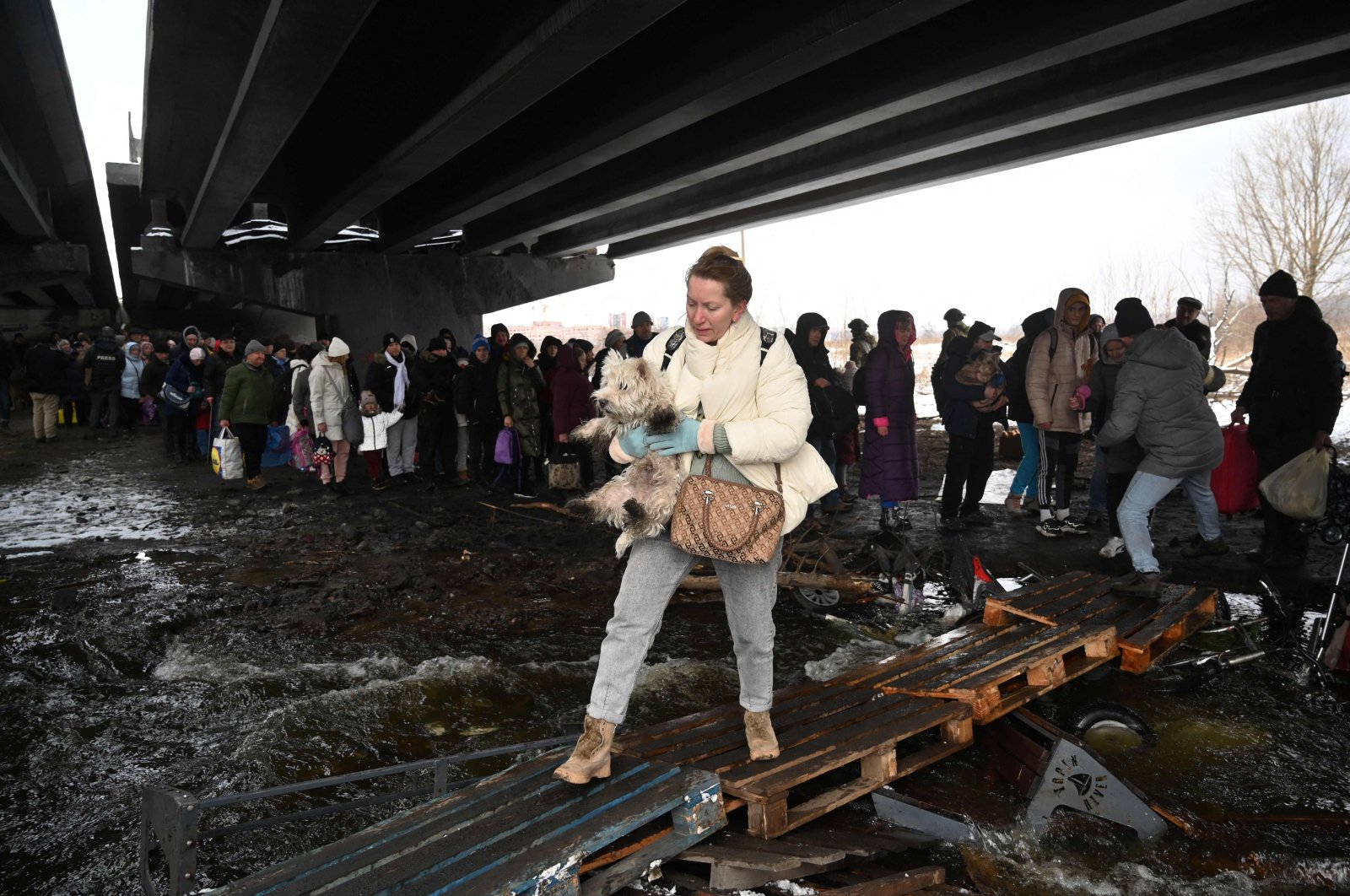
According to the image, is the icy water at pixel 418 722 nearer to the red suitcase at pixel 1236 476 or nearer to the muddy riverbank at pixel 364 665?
the muddy riverbank at pixel 364 665

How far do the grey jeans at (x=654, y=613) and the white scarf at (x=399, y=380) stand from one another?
9.34 m

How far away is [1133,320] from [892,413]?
7.39ft

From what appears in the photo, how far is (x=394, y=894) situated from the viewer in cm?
258

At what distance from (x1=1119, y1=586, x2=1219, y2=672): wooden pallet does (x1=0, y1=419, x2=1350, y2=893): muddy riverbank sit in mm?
223

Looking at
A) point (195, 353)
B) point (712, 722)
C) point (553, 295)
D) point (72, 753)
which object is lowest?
point (72, 753)

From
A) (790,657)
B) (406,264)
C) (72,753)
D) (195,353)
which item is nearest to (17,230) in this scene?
(406,264)

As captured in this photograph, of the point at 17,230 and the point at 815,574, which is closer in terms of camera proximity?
the point at 815,574

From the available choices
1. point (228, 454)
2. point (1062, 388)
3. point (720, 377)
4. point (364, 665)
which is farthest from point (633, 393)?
point (228, 454)

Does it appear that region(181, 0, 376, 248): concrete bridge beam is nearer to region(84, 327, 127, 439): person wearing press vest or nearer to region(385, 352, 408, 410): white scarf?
region(385, 352, 408, 410): white scarf

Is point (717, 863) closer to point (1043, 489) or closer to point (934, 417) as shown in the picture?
point (1043, 489)

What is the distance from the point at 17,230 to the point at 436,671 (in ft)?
72.2

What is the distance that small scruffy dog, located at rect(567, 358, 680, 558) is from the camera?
321cm

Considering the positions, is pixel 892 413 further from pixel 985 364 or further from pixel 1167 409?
pixel 1167 409

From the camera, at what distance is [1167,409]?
21.2 ft
